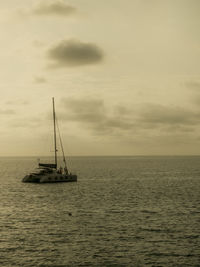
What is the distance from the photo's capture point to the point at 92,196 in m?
76.2

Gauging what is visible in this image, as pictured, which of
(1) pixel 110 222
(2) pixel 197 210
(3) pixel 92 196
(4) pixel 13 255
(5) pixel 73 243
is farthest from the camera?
(3) pixel 92 196

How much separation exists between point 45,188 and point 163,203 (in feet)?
116

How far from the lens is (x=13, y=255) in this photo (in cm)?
3559

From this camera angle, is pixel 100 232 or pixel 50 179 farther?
pixel 50 179

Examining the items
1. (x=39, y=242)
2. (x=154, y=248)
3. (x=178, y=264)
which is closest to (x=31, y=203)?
(x=39, y=242)

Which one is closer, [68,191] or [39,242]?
[39,242]

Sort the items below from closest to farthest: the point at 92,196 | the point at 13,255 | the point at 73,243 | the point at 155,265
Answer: the point at 155,265 < the point at 13,255 < the point at 73,243 < the point at 92,196

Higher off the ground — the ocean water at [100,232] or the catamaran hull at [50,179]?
the catamaran hull at [50,179]

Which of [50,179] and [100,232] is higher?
[50,179]

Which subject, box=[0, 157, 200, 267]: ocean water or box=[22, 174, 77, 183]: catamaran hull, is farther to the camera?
box=[22, 174, 77, 183]: catamaran hull

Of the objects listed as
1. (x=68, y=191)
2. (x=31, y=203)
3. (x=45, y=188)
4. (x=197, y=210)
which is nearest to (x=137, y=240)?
(x=197, y=210)

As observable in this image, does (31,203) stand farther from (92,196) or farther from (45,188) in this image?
(45,188)

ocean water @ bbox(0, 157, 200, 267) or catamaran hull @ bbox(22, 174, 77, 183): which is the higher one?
catamaran hull @ bbox(22, 174, 77, 183)

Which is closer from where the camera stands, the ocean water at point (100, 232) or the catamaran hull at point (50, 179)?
the ocean water at point (100, 232)
